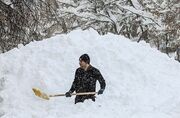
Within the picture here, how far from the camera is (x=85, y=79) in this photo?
985 cm

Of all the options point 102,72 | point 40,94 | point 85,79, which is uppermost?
point 85,79

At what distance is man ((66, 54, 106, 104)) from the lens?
31.9ft

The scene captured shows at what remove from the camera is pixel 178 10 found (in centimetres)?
1803

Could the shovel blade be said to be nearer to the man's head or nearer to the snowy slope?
the snowy slope

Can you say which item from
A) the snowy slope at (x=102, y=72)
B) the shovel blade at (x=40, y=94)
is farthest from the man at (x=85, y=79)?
the shovel blade at (x=40, y=94)

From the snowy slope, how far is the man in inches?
10.4

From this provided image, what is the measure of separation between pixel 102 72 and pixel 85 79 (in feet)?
9.78

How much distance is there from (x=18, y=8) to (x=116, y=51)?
11.0ft

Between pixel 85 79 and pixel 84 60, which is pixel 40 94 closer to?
pixel 85 79

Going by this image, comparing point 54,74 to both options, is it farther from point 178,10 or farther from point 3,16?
point 178,10

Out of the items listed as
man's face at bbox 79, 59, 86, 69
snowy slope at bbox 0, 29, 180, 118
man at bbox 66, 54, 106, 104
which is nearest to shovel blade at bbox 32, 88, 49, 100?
snowy slope at bbox 0, 29, 180, 118

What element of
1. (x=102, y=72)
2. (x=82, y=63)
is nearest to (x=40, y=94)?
(x=82, y=63)

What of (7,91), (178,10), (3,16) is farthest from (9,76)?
(178,10)

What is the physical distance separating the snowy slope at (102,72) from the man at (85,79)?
263mm
